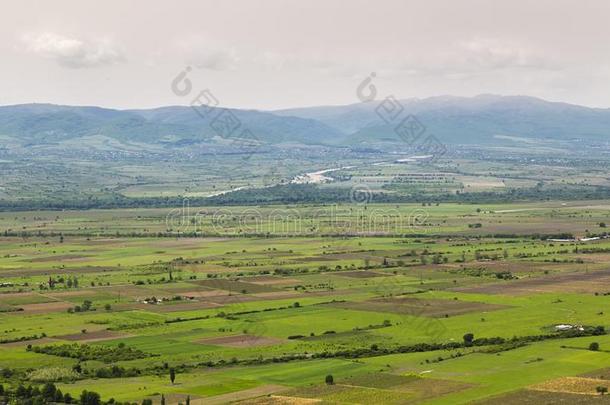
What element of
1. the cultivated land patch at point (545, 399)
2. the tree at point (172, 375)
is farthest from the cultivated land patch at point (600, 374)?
the tree at point (172, 375)

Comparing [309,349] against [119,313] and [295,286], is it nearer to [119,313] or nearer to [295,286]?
[119,313]

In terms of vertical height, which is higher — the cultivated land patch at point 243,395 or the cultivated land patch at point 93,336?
the cultivated land patch at point 93,336

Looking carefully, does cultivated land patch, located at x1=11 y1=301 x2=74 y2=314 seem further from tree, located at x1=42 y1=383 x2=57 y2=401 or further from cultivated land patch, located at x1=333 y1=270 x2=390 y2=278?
tree, located at x1=42 y1=383 x2=57 y2=401

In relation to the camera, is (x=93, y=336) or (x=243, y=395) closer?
(x=243, y=395)

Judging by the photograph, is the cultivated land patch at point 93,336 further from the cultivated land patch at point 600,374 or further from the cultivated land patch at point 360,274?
the cultivated land patch at point 360,274

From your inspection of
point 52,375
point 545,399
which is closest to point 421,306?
point 545,399

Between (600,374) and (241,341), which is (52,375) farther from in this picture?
(600,374)
